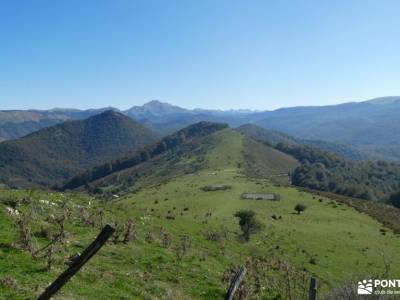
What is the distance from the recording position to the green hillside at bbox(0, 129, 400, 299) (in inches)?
656

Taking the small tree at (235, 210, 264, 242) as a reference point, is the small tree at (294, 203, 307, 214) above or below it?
below

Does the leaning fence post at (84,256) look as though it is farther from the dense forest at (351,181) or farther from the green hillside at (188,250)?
the dense forest at (351,181)

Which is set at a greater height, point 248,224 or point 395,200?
point 248,224

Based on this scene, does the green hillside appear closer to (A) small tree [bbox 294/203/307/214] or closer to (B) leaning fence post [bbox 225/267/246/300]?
(A) small tree [bbox 294/203/307/214]

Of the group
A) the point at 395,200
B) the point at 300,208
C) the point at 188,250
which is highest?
the point at 188,250

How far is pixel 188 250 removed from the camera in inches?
1151

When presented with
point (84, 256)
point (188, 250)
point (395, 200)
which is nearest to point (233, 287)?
point (84, 256)

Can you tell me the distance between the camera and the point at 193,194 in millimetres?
89938

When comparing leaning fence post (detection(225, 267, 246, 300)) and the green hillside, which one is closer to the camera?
leaning fence post (detection(225, 267, 246, 300))

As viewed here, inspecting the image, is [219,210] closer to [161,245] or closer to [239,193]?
[239,193]

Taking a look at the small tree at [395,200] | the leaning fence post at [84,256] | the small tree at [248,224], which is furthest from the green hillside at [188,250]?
the small tree at [395,200]

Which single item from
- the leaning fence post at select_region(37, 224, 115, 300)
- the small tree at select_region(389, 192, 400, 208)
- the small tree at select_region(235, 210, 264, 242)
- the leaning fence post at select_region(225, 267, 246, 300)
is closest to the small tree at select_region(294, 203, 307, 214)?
the small tree at select_region(235, 210, 264, 242)

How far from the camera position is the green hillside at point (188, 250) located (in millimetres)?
16656

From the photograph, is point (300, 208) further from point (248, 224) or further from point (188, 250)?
point (188, 250)
